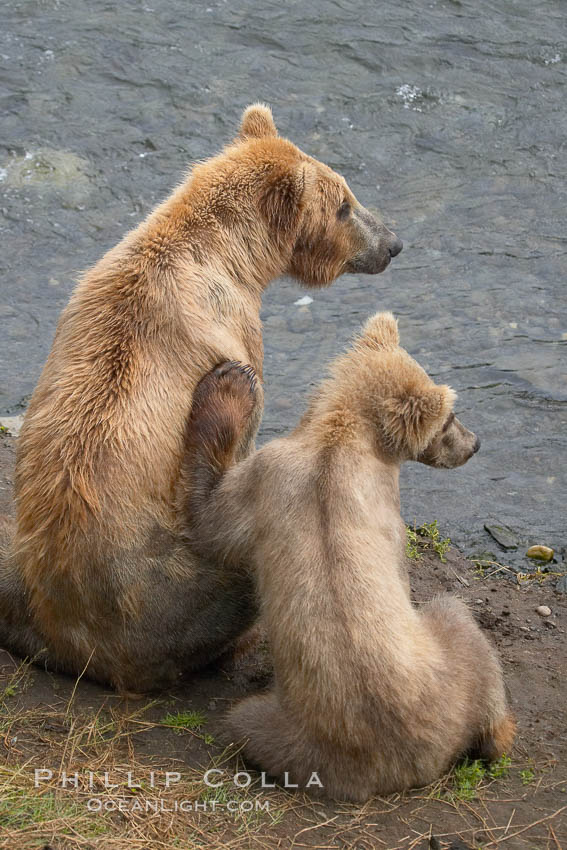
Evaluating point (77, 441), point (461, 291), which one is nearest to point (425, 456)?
point (77, 441)

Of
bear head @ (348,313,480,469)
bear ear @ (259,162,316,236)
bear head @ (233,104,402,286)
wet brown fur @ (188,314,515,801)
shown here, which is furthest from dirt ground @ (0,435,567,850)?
bear ear @ (259,162,316,236)

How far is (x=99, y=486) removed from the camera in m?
5.73

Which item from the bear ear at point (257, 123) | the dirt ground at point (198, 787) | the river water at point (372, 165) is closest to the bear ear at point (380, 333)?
the bear ear at point (257, 123)

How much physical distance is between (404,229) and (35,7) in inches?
243

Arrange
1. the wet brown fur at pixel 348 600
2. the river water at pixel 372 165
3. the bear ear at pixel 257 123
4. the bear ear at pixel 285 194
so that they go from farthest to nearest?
the river water at pixel 372 165, the bear ear at pixel 257 123, the bear ear at pixel 285 194, the wet brown fur at pixel 348 600

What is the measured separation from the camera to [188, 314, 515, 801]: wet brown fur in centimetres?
530

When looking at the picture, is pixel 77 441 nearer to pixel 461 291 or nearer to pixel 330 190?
pixel 330 190

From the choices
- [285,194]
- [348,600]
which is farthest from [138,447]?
[285,194]

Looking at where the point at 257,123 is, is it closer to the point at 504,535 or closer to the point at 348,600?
the point at 348,600

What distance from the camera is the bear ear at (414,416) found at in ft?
19.5

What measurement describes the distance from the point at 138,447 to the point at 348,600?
1.39 m

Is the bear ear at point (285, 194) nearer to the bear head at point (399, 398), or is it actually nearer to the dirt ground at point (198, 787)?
the bear head at point (399, 398)

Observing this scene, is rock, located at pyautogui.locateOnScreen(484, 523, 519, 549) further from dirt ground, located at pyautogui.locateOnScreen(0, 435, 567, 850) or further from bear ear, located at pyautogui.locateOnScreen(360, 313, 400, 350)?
bear ear, located at pyautogui.locateOnScreen(360, 313, 400, 350)

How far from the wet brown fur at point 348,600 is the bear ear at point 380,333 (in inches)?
4.0
